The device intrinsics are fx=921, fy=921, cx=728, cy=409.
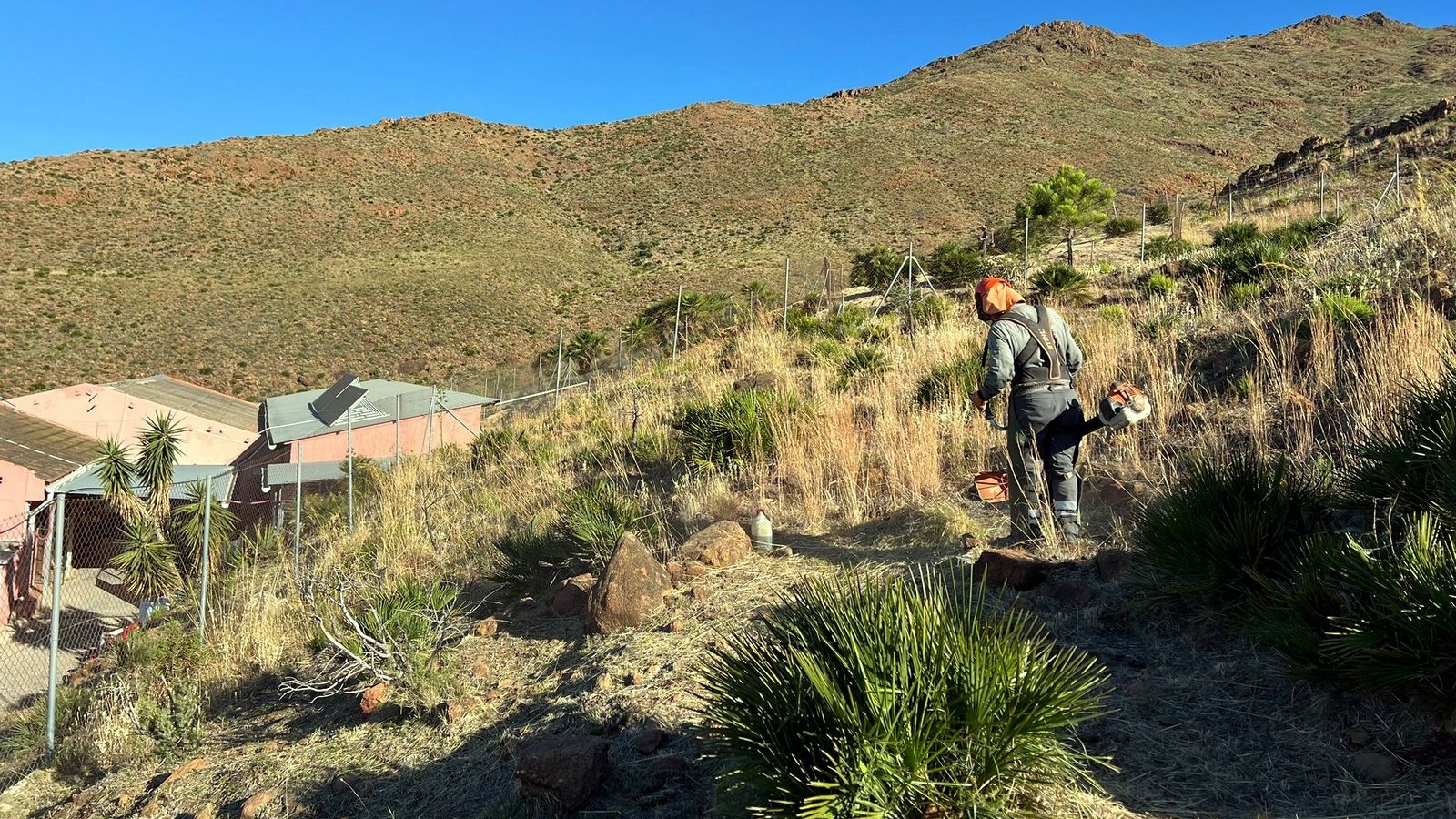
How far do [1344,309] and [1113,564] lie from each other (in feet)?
13.7

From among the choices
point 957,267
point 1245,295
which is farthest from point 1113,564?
point 957,267

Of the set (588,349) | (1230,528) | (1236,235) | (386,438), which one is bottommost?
(1230,528)

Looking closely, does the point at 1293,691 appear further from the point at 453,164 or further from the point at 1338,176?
the point at 453,164

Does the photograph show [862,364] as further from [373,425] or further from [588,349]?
[588,349]

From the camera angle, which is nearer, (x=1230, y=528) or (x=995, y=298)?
(x=1230, y=528)

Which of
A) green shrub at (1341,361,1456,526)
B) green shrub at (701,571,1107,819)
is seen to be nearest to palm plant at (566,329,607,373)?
green shrub at (1341,361,1456,526)

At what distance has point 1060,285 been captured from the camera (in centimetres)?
1288

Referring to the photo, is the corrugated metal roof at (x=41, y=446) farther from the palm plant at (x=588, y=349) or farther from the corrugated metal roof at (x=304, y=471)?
the palm plant at (x=588, y=349)

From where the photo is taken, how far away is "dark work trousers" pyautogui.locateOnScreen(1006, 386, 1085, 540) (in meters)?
5.03

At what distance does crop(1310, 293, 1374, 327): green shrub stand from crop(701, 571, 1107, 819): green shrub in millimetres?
5801

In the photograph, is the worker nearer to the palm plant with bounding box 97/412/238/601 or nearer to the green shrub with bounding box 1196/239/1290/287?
the green shrub with bounding box 1196/239/1290/287

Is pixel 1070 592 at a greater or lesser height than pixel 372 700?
greater

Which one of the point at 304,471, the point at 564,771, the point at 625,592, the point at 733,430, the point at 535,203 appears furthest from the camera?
the point at 535,203

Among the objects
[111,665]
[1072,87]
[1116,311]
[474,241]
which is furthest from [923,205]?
[111,665]
